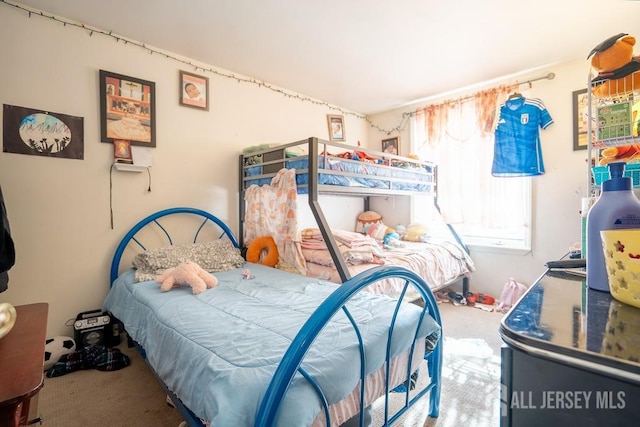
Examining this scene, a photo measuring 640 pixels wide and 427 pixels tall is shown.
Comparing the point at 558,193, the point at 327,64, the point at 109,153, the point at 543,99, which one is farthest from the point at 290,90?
the point at 558,193

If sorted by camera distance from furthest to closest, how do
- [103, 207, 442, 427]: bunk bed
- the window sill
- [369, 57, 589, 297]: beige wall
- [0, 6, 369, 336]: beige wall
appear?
the window sill < [369, 57, 589, 297]: beige wall < [0, 6, 369, 336]: beige wall < [103, 207, 442, 427]: bunk bed

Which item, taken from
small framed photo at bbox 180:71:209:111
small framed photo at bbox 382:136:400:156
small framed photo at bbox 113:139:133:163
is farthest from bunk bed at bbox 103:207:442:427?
small framed photo at bbox 382:136:400:156

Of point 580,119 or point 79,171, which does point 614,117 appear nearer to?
point 580,119

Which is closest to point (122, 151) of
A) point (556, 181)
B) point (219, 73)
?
point (219, 73)

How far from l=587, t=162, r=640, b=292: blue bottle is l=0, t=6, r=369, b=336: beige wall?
273cm

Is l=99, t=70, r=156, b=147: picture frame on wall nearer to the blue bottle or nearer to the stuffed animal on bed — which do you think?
the stuffed animal on bed

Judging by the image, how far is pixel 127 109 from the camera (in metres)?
2.33

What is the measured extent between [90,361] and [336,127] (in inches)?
134

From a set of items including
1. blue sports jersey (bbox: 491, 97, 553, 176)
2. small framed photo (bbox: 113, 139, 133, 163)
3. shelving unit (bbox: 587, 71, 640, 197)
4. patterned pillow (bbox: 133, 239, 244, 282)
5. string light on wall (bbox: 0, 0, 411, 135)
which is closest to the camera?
shelving unit (bbox: 587, 71, 640, 197)

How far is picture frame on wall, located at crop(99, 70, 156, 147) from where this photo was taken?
2242mm

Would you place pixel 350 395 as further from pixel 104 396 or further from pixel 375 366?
pixel 104 396

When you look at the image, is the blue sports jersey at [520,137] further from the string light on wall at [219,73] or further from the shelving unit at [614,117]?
the shelving unit at [614,117]

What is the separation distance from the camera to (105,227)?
7.48ft

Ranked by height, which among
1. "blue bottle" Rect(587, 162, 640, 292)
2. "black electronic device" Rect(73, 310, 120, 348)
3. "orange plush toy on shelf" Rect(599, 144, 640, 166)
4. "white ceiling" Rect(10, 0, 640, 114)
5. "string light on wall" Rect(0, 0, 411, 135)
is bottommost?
"black electronic device" Rect(73, 310, 120, 348)
